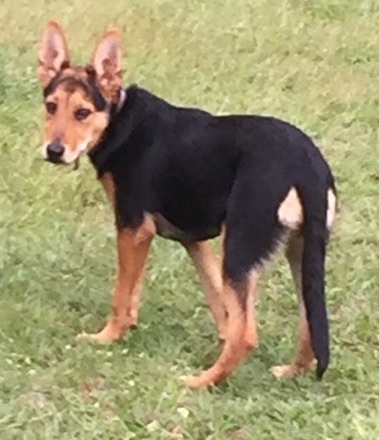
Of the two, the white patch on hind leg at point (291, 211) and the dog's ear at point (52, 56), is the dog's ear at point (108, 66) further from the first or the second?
the white patch on hind leg at point (291, 211)

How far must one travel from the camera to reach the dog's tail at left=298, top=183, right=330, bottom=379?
5.11 metres

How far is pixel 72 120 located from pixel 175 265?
4.71 feet

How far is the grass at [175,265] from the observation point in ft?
16.7

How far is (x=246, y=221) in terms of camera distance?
5.22m

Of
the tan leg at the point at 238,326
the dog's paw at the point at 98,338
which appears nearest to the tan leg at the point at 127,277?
the dog's paw at the point at 98,338

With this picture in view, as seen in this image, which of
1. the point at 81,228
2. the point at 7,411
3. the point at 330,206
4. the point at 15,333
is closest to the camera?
the point at 7,411

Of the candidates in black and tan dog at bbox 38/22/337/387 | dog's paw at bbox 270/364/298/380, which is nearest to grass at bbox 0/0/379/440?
dog's paw at bbox 270/364/298/380

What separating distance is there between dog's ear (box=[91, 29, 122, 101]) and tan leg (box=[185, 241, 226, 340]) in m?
0.86

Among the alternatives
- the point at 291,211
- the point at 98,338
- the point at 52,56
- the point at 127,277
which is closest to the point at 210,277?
the point at 127,277

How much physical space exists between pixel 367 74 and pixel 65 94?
5.27 m

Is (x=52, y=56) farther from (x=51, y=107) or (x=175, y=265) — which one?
(x=175, y=265)

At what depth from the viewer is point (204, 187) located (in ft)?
18.0

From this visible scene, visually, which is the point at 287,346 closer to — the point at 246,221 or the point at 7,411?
the point at 246,221

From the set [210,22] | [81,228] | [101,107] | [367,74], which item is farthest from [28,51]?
[101,107]
